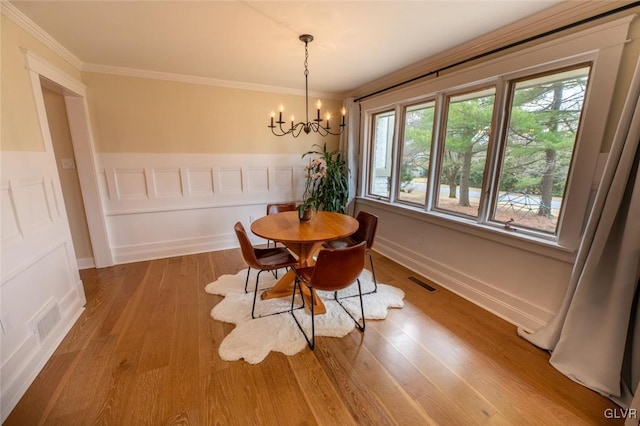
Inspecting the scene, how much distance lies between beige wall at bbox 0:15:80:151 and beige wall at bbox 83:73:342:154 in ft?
3.44

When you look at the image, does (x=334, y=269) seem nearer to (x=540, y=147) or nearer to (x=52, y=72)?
(x=540, y=147)

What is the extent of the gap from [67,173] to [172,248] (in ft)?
4.68

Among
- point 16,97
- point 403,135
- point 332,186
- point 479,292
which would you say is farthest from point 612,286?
point 16,97

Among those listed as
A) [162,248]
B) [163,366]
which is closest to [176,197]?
[162,248]

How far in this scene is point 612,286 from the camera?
5.05ft

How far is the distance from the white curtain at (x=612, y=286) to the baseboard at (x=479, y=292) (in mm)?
354

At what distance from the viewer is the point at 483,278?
2424mm

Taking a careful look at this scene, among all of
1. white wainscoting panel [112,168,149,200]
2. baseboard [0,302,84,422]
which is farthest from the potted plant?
baseboard [0,302,84,422]

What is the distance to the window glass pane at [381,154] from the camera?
146 inches

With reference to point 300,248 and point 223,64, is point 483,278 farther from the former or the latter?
point 223,64

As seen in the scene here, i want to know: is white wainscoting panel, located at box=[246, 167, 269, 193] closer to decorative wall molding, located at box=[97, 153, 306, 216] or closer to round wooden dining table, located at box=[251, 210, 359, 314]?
decorative wall molding, located at box=[97, 153, 306, 216]

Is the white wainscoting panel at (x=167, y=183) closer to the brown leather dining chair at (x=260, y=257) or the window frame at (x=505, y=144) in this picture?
the brown leather dining chair at (x=260, y=257)

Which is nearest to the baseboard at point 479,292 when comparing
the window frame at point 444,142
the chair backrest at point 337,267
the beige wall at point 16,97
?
the window frame at point 444,142

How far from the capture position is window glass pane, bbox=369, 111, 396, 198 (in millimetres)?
3701
